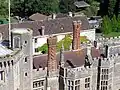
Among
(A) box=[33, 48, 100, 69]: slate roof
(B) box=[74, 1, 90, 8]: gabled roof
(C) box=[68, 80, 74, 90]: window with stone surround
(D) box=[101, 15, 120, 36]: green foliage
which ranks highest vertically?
(A) box=[33, 48, 100, 69]: slate roof

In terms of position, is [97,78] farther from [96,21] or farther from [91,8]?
[91,8]

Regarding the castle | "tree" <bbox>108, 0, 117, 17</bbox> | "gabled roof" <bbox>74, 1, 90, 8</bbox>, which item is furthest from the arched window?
"gabled roof" <bbox>74, 1, 90, 8</bbox>

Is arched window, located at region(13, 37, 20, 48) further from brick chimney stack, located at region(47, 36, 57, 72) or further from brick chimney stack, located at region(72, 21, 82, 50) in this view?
brick chimney stack, located at region(72, 21, 82, 50)

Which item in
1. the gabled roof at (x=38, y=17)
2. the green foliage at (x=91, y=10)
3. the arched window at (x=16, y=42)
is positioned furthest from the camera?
the green foliage at (x=91, y=10)

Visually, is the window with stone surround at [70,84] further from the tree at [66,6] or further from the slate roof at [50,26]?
the tree at [66,6]

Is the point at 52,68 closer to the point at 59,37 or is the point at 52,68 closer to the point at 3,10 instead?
the point at 59,37

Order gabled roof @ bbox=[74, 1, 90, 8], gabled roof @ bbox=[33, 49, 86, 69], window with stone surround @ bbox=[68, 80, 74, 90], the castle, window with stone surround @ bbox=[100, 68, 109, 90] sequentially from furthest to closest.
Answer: gabled roof @ bbox=[74, 1, 90, 8]
window with stone surround @ bbox=[100, 68, 109, 90]
gabled roof @ bbox=[33, 49, 86, 69]
window with stone surround @ bbox=[68, 80, 74, 90]
the castle

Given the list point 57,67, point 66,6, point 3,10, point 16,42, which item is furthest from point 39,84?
point 66,6

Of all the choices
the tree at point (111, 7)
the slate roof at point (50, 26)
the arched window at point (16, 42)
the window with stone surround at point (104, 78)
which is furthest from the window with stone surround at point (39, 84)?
the tree at point (111, 7)
